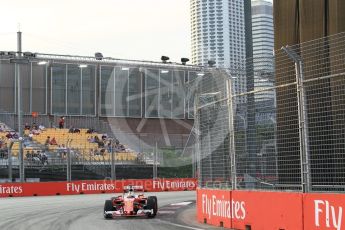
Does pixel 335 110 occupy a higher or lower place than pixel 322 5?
lower

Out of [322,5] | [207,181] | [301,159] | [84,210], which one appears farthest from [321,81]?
[84,210]

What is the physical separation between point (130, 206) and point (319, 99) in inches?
316

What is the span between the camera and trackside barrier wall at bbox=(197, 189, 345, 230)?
10.3 metres

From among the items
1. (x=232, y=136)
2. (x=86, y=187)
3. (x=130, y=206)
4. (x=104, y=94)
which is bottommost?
(x=86, y=187)

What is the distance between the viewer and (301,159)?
442 inches

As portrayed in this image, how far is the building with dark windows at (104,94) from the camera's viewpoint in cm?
5181

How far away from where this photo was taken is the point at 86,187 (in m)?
35.6

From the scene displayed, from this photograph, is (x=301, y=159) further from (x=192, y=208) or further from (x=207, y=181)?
(x=192, y=208)

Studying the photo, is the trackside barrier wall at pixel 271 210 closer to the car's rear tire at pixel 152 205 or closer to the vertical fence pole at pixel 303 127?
the vertical fence pole at pixel 303 127

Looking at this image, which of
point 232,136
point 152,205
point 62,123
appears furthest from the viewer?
point 62,123

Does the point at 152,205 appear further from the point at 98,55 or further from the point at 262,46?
the point at 98,55

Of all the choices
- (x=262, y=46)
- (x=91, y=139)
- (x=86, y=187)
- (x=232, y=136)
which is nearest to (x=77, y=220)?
(x=232, y=136)

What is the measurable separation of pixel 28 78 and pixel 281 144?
4333cm

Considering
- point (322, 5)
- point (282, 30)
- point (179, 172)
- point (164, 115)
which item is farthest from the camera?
point (164, 115)
